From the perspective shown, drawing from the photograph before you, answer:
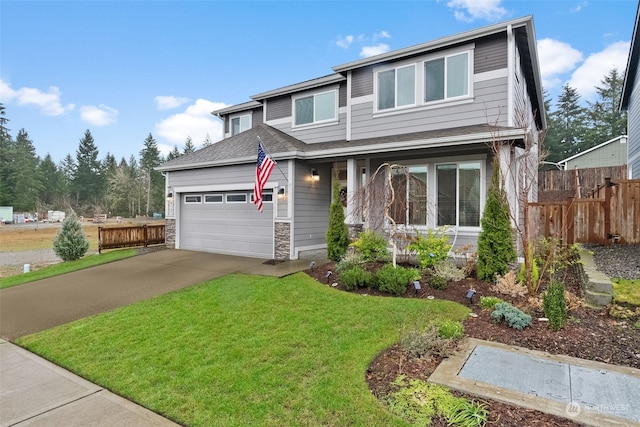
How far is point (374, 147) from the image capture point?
8.95m

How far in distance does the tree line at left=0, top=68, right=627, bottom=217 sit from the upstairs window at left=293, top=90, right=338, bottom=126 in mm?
26480

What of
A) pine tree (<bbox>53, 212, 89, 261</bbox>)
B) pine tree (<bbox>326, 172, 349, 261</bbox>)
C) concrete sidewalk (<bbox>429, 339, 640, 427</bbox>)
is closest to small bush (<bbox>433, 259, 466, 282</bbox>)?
pine tree (<bbox>326, 172, 349, 261</bbox>)

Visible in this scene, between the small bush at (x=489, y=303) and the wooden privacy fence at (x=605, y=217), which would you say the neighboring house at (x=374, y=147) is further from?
the small bush at (x=489, y=303)

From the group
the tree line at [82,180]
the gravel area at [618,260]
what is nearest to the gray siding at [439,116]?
the gravel area at [618,260]

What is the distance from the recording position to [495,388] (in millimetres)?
2938

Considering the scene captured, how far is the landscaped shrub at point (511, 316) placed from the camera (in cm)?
433

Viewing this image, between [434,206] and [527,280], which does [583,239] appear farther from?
[527,280]

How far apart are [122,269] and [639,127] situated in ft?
60.1

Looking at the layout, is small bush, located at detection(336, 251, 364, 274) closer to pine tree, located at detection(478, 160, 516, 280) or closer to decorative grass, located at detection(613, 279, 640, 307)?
pine tree, located at detection(478, 160, 516, 280)

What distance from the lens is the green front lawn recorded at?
2844 millimetres

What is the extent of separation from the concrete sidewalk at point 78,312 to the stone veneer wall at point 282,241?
2.28ft

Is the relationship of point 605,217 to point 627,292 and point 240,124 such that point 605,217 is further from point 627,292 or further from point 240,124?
point 240,124

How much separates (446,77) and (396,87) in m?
1.39

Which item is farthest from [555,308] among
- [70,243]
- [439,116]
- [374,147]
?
[70,243]
